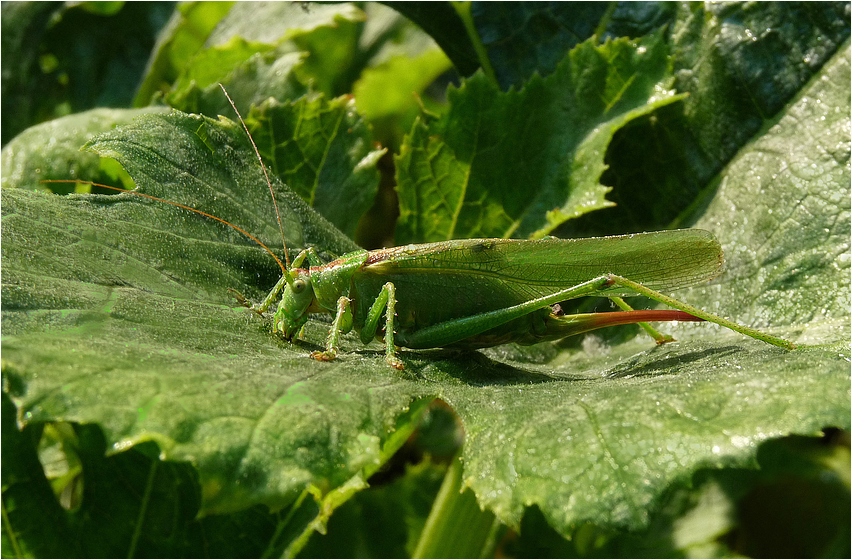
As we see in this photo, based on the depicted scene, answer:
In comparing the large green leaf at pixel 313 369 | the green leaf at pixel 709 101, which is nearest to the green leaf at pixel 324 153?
the large green leaf at pixel 313 369

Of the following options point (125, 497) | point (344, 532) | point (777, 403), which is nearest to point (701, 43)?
point (777, 403)

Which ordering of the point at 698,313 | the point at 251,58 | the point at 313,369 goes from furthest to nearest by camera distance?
1. the point at 251,58
2. the point at 698,313
3. the point at 313,369

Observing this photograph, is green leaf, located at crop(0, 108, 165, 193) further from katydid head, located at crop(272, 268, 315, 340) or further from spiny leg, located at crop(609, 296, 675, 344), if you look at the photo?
spiny leg, located at crop(609, 296, 675, 344)

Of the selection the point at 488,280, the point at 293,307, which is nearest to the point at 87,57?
the point at 293,307

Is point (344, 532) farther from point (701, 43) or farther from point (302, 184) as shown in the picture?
point (701, 43)

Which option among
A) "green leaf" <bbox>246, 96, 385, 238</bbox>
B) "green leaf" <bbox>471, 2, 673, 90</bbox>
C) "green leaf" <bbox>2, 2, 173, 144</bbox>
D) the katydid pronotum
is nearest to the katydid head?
the katydid pronotum

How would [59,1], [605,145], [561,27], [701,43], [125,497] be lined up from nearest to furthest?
[125,497] < [605,145] < [701,43] < [561,27] < [59,1]

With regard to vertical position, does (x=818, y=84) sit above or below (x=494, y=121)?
above

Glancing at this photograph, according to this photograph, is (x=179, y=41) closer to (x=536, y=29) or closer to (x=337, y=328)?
(x=536, y=29)
